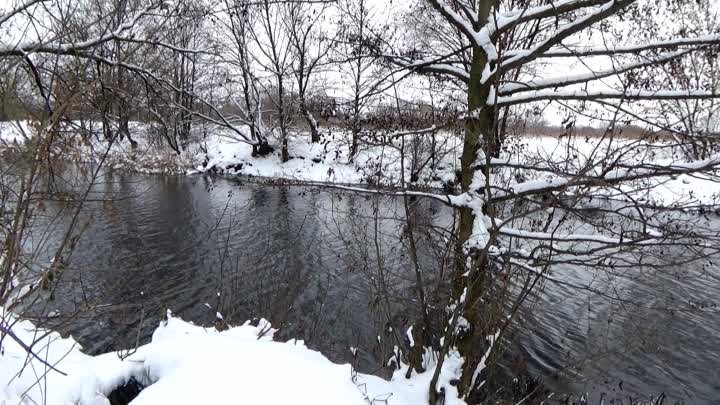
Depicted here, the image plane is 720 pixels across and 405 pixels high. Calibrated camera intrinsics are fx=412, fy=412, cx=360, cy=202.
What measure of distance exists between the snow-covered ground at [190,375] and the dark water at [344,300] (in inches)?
29.4

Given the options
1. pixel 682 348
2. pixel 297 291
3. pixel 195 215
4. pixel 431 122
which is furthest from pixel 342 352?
pixel 195 215

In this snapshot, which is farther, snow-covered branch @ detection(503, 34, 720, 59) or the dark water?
the dark water

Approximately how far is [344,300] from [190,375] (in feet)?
17.9

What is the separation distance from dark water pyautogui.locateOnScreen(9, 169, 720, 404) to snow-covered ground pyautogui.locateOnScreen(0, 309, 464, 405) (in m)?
0.75

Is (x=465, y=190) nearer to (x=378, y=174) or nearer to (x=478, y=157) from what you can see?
(x=478, y=157)

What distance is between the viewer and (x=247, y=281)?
9.08 m

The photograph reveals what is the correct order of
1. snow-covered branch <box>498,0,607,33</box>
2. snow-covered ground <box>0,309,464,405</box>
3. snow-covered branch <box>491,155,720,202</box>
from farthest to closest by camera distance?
snow-covered branch <box>498,0,607,33</box> → snow-covered branch <box>491,155,720,202</box> → snow-covered ground <box>0,309,464,405</box>

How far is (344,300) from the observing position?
8.44 metres

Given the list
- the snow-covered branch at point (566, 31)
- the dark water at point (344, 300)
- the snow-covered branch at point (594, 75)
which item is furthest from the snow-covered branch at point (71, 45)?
the snow-covered branch at point (594, 75)

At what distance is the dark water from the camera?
20.4 feet

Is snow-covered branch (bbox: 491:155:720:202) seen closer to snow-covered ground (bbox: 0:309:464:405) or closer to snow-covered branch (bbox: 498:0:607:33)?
snow-covered branch (bbox: 498:0:607:33)

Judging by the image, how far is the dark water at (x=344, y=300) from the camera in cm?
622

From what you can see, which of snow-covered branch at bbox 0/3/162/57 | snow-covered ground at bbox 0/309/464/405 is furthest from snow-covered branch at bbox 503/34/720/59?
snow-covered branch at bbox 0/3/162/57

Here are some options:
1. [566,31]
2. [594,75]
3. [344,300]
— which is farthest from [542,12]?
[344,300]
